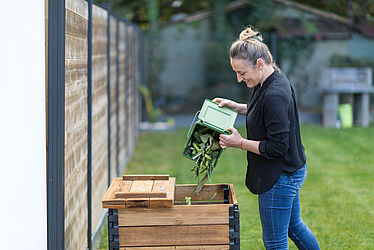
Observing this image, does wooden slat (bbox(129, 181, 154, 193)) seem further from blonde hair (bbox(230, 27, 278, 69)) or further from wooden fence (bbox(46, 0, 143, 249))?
blonde hair (bbox(230, 27, 278, 69))

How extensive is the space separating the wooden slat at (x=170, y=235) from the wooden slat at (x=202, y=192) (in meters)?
0.56

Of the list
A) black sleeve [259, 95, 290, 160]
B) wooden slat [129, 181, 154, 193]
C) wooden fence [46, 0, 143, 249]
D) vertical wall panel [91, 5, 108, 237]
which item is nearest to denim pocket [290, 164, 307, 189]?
black sleeve [259, 95, 290, 160]

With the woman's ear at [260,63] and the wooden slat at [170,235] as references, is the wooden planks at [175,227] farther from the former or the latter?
the woman's ear at [260,63]

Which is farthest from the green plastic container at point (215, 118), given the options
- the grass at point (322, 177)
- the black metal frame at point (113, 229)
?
the grass at point (322, 177)

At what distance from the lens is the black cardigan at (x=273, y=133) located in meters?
3.17

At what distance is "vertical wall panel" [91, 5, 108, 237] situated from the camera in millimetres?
4965
